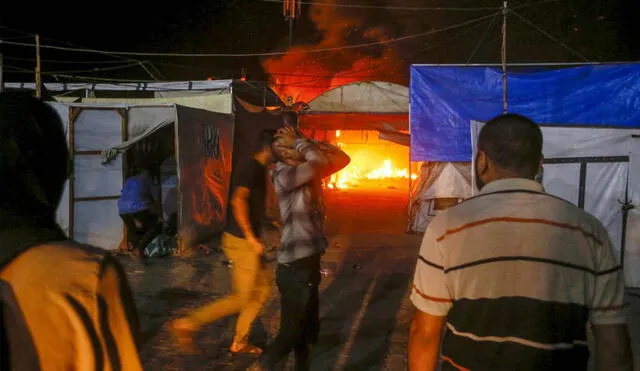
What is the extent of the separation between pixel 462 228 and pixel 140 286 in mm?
6942

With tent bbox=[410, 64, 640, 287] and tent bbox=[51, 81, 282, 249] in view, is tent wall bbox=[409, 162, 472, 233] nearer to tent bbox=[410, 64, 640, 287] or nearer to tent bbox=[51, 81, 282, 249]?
tent bbox=[410, 64, 640, 287]

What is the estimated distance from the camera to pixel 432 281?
2.26 metres

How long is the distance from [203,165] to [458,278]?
972 cm

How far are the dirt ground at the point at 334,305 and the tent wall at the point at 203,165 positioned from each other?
3.60ft

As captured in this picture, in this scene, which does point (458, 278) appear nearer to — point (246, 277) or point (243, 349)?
point (246, 277)

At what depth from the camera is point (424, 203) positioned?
43.1ft

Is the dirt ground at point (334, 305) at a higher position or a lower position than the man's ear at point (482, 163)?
lower

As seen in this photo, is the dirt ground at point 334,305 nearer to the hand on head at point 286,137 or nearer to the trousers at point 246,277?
the trousers at point 246,277

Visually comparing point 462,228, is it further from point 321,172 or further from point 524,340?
point 321,172

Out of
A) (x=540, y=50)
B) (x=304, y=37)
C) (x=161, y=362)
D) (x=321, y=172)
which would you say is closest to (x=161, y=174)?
(x=161, y=362)

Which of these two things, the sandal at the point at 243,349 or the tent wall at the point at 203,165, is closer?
the sandal at the point at 243,349

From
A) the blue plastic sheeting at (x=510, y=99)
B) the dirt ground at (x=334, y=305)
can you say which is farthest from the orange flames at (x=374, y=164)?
the blue plastic sheeting at (x=510, y=99)

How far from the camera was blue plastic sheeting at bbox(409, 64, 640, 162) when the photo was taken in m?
11.1

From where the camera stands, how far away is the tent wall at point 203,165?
1055cm
